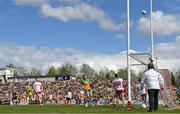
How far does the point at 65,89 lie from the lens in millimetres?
69750

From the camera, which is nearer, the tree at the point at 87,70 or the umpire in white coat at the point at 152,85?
the umpire in white coat at the point at 152,85

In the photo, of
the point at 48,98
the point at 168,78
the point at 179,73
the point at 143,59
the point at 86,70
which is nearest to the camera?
the point at 143,59

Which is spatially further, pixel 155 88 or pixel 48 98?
pixel 48 98

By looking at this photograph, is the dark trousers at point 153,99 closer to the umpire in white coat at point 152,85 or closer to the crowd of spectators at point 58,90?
the umpire in white coat at point 152,85

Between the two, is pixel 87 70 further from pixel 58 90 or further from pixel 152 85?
pixel 152 85

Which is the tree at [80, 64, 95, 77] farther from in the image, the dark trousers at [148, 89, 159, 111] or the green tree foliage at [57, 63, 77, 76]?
the dark trousers at [148, 89, 159, 111]

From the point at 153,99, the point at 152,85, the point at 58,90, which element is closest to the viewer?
the point at 153,99

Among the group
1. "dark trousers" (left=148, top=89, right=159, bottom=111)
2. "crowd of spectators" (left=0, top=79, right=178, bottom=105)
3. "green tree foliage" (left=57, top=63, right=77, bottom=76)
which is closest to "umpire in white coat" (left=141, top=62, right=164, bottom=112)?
"dark trousers" (left=148, top=89, right=159, bottom=111)

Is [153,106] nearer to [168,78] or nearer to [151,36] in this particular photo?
[168,78]

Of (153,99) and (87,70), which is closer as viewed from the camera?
(153,99)

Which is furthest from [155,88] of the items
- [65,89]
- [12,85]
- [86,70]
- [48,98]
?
[86,70]

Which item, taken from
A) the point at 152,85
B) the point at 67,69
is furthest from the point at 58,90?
the point at 67,69

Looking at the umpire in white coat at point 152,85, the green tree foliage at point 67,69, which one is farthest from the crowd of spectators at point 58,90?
the green tree foliage at point 67,69

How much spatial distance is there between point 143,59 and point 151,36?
173 inches
